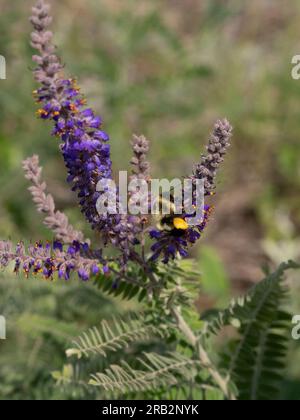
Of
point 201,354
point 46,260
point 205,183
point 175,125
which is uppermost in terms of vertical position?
point 175,125

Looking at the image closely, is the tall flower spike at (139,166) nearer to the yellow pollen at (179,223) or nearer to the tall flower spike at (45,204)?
the yellow pollen at (179,223)

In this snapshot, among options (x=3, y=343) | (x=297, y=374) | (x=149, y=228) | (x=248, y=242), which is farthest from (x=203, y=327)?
(x=248, y=242)

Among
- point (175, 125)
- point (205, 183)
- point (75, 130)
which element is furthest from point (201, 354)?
point (175, 125)

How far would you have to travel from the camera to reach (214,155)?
2398 millimetres

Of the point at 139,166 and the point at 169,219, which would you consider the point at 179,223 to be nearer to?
the point at 169,219

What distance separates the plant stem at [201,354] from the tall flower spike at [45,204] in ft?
1.93

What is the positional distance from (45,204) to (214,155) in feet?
2.11

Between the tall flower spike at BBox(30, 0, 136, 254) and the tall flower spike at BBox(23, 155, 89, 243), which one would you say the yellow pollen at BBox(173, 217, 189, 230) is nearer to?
the tall flower spike at BBox(30, 0, 136, 254)

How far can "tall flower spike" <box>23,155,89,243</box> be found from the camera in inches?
99.1

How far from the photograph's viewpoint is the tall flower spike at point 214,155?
93.2 inches

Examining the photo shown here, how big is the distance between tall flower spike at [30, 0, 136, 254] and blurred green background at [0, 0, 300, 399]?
1.90m

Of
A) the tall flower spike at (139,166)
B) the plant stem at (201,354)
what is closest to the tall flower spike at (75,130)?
the tall flower spike at (139,166)

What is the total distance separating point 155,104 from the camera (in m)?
6.29
